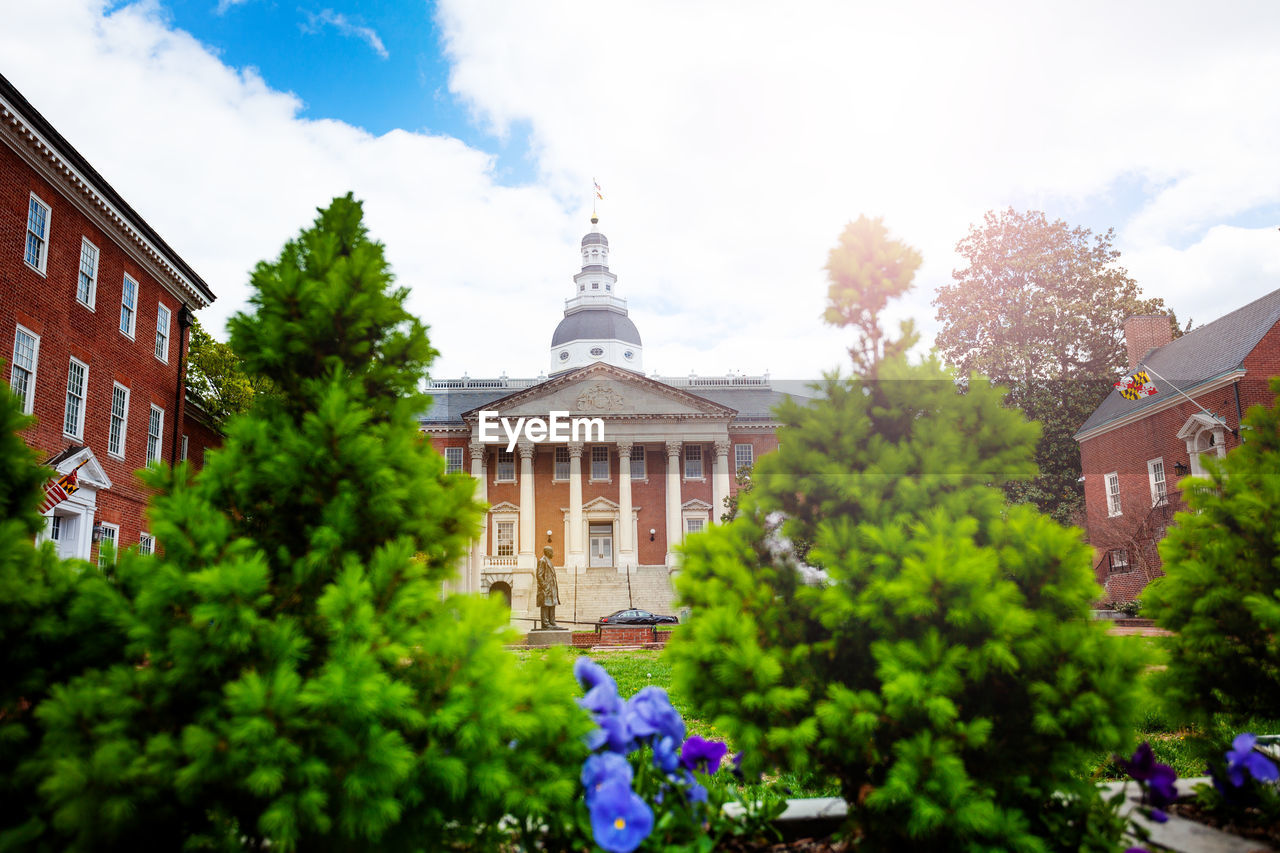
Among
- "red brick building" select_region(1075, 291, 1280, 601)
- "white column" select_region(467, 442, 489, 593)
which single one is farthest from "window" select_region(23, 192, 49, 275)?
"red brick building" select_region(1075, 291, 1280, 601)

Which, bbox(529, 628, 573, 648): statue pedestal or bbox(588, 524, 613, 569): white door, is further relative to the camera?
bbox(588, 524, 613, 569): white door

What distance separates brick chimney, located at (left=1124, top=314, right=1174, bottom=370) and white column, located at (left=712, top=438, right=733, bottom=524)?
24.8 metres

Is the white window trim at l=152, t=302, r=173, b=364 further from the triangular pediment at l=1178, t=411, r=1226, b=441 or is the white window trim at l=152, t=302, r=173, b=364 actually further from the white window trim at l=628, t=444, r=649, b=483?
the triangular pediment at l=1178, t=411, r=1226, b=441

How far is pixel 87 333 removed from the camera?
21.1m

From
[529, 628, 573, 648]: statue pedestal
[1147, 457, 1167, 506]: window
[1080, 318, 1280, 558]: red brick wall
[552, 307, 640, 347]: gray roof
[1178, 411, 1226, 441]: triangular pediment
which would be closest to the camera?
[529, 628, 573, 648]: statue pedestal

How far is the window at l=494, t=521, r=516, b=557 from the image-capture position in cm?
5553

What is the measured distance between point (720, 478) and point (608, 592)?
11850mm

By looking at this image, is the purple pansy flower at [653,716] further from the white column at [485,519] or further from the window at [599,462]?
the window at [599,462]

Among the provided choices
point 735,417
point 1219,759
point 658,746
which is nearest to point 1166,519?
point 735,417

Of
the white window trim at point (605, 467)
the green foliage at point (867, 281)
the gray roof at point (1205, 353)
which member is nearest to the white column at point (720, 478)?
the white window trim at point (605, 467)

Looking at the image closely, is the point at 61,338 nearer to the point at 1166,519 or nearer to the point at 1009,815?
the point at 1009,815

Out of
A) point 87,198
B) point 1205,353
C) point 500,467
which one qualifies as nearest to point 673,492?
point 500,467

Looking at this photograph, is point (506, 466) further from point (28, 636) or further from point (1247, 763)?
point (1247, 763)

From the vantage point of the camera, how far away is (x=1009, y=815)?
112 inches
